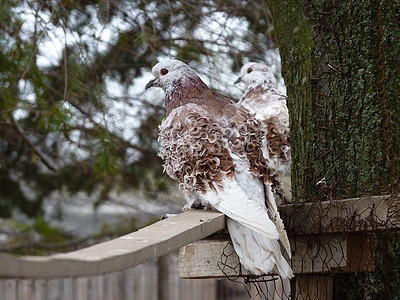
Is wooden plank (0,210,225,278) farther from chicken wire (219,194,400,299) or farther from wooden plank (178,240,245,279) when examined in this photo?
chicken wire (219,194,400,299)

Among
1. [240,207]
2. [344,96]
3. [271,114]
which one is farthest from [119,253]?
[271,114]

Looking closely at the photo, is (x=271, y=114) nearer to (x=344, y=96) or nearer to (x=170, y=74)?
(x=170, y=74)

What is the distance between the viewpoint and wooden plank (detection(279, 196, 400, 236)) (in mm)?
1970

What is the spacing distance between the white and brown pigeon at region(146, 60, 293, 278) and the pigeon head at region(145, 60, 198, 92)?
0.57ft

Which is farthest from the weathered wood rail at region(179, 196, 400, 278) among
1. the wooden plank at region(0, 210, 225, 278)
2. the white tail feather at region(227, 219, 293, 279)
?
the wooden plank at region(0, 210, 225, 278)

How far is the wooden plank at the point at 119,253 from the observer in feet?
3.49

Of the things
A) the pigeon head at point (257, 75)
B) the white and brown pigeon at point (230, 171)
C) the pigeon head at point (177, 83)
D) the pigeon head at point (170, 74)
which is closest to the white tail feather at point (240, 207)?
the white and brown pigeon at point (230, 171)

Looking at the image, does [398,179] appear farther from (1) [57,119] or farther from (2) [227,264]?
(1) [57,119]

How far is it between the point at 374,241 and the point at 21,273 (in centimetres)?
163

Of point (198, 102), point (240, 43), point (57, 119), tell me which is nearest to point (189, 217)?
point (198, 102)

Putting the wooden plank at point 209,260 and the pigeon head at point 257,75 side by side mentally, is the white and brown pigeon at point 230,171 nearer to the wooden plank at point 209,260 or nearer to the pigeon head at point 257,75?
the wooden plank at point 209,260

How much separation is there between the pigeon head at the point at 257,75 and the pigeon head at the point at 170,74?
0.98 metres

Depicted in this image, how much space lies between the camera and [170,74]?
2.77 metres

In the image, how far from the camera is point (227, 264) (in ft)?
7.57
